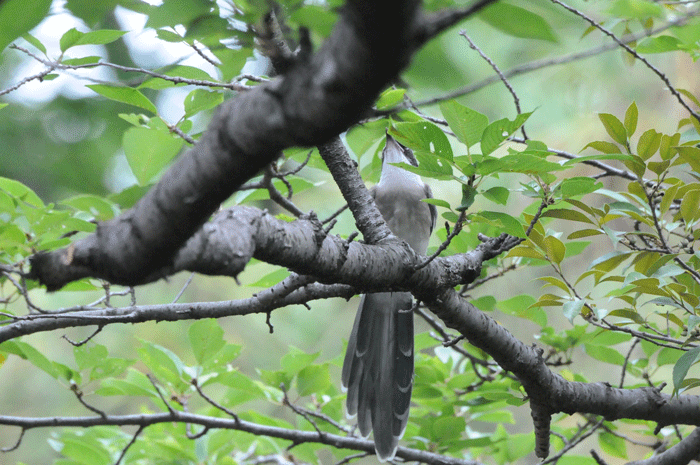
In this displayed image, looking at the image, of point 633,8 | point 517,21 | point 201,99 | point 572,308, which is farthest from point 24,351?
point 633,8

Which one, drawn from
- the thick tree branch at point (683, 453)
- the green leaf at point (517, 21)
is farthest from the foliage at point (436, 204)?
the thick tree branch at point (683, 453)

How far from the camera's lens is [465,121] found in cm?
126

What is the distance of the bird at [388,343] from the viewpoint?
219 centimetres

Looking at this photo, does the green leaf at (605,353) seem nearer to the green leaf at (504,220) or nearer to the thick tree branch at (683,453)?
the thick tree branch at (683,453)

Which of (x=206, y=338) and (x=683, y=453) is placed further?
(x=206, y=338)

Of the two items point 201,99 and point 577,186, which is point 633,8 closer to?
point 577,186

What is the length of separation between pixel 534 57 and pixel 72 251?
0.71 m

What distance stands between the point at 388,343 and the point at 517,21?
193 cm

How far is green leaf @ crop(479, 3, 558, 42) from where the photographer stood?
573mm

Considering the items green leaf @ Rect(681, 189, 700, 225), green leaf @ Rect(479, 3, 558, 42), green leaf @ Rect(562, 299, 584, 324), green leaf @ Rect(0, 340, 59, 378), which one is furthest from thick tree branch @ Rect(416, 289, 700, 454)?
green leaf @ Rect(0, 340, 59, 378)

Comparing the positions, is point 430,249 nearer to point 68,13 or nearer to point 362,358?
point 362,358

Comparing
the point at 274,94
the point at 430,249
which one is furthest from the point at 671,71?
the point at 274,94

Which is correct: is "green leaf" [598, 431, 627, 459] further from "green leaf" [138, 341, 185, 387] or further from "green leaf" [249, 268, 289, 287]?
"green leaf" [138, 341, 185, 387]

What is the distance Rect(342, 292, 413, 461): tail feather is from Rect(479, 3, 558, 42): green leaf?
6.04ft
